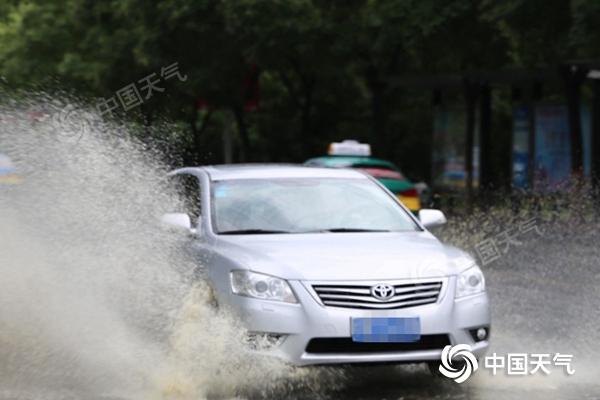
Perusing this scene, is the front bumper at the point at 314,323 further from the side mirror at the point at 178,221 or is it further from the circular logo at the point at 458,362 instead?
the side mirror at the point at 178,221

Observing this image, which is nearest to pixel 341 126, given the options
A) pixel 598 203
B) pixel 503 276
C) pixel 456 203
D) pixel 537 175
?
pixel 456 203

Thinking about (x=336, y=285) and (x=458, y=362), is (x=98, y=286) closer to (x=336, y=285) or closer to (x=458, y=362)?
(x=336, y=285)

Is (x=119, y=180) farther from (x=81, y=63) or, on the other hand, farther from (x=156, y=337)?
(x=81, y=63)

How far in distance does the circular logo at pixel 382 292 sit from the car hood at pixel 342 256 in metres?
0.07

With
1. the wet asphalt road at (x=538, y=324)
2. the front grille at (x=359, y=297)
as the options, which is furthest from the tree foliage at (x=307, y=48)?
the front grille at (x=359, y=297)

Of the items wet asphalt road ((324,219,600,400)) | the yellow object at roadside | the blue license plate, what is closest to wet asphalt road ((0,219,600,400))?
wet asphalt road ((324,219,600,400))

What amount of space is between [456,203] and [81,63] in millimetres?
11495

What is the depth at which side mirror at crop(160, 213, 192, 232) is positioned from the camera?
866 centimetres

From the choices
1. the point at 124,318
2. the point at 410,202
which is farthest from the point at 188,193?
the point at 410,202

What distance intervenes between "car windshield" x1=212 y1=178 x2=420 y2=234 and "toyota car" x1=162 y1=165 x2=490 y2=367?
0.02 m

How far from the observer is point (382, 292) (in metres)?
7.56

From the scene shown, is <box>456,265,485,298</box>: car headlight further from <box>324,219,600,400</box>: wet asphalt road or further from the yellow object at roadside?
the yellow object at roadside

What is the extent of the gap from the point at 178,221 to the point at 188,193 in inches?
42.2

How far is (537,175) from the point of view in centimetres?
2547
